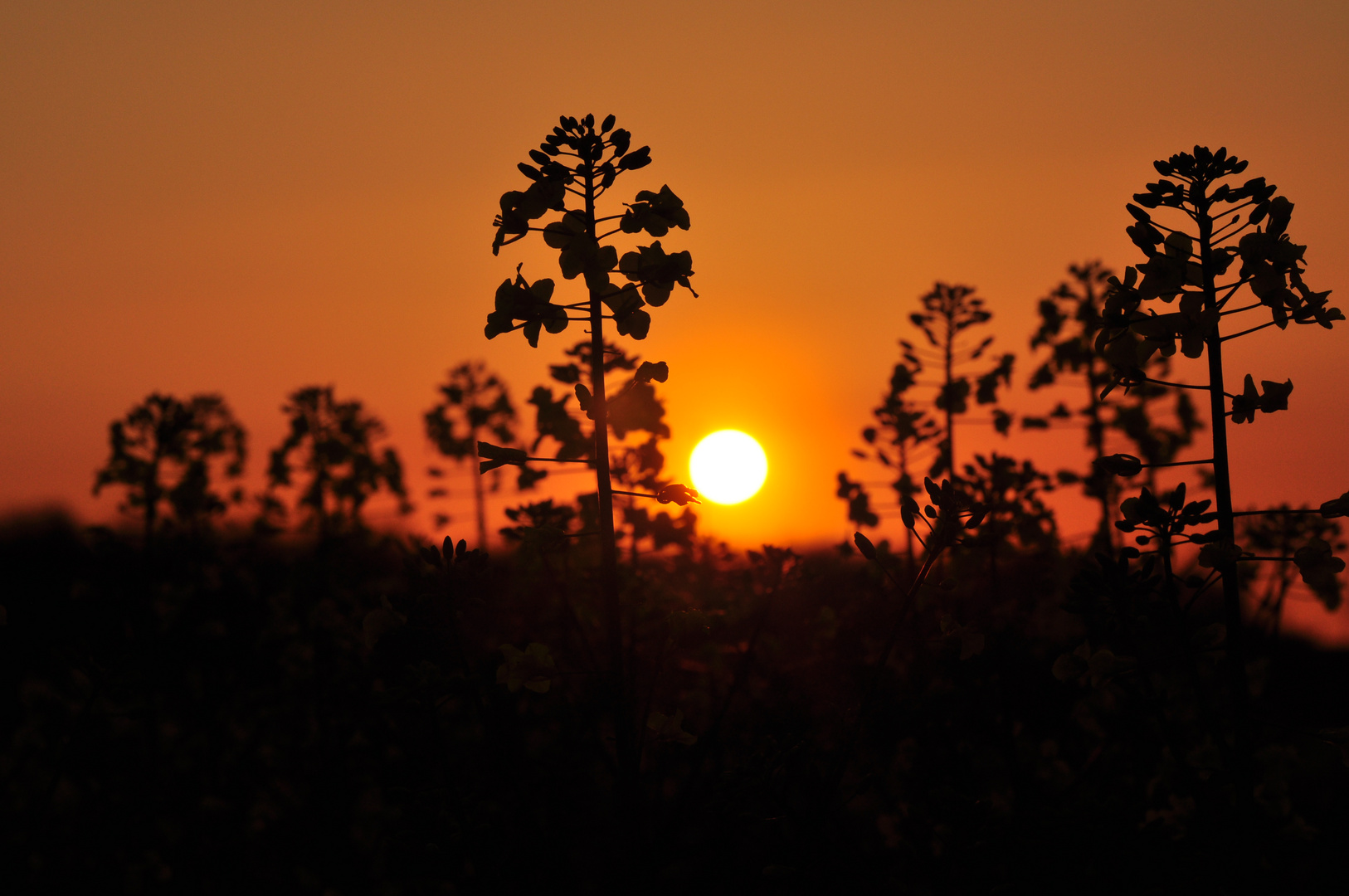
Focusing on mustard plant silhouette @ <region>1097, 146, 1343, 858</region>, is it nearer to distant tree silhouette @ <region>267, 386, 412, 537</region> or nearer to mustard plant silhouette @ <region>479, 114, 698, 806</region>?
mustard plant silhouette @ <region>479, 114, 698, 806</region>

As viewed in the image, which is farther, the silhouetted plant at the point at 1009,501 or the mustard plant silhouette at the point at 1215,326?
the silhouetted plant at the point at 1009,501

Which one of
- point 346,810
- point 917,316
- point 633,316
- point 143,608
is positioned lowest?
point 346,810

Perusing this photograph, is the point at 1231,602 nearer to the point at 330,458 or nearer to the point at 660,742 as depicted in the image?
the point at 660,742

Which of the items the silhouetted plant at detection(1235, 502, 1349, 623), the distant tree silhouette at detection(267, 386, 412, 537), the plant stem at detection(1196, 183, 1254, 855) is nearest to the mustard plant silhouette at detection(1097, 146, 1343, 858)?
the plant stem at detection(1196, 183, 1254, 855)

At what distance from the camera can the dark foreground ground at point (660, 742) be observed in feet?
14.2

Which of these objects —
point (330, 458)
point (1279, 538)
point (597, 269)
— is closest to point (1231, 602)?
point (597, 269)

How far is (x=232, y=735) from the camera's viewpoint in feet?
33.4

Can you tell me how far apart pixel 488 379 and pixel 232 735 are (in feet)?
27.7

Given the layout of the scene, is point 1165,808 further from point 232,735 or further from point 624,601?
point 232,735

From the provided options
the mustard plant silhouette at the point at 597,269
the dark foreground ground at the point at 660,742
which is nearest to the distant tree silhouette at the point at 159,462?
the dark foreground ground at the point at 660,742

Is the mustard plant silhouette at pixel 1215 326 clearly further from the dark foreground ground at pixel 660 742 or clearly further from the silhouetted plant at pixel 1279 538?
the silhouetted plant at pixel 1279 538

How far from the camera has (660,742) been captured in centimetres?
418

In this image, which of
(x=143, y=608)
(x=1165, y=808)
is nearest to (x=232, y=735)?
(x=143, y=608)

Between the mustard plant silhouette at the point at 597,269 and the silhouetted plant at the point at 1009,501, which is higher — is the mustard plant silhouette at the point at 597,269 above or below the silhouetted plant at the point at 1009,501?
above
